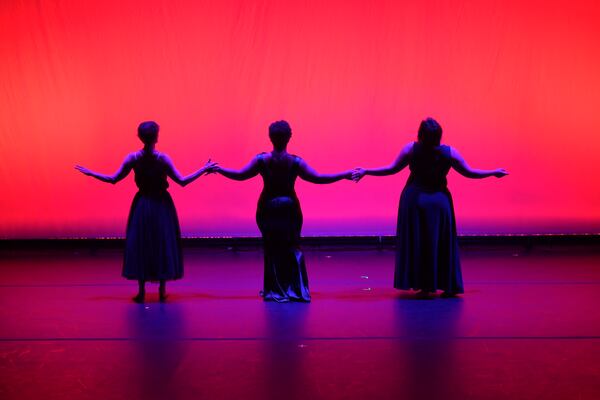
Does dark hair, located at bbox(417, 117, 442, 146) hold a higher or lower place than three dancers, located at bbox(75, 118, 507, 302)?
higher

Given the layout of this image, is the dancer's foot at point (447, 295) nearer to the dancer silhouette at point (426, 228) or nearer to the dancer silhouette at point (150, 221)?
the dancer silhouette at point (426, 228)

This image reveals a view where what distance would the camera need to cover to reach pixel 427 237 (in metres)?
5.23

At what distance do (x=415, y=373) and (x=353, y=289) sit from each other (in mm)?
2295

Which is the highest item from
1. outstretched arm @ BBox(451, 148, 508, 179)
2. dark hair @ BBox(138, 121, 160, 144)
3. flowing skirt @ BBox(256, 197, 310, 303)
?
dark hair @ BBox(138, 121, 160, 144)

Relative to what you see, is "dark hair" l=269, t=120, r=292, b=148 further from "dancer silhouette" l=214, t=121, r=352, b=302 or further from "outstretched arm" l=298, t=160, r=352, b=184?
"outstretched arm" l=298, t=160, r=352, b=184

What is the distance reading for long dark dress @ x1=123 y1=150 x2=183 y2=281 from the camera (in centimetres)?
515

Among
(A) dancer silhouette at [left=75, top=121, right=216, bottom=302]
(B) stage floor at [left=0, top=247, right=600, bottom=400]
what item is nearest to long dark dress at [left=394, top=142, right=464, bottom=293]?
(B) stage floor at [left=0, top=247, right=600, bottom=400]

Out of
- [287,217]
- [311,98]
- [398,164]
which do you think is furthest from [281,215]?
Answer: [311,98]

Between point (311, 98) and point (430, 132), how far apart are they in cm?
286

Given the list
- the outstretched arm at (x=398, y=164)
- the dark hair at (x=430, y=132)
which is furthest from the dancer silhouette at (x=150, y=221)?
the dark hair at (x=430, y=132)

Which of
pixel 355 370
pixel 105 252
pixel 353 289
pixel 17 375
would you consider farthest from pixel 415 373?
pixel 105 252

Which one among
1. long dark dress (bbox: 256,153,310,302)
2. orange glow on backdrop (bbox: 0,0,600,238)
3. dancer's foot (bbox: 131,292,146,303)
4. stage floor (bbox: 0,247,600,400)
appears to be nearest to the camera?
stage floor (bbox: 0,247,600,400)

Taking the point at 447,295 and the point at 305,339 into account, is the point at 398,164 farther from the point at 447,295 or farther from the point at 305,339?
the point at 305,339

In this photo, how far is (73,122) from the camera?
788 centimetres
